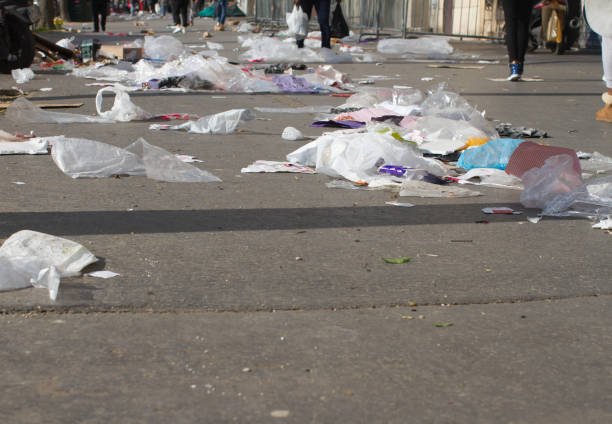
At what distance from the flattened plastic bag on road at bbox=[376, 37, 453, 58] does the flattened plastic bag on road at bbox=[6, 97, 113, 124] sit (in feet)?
28.3

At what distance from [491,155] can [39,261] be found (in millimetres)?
2646

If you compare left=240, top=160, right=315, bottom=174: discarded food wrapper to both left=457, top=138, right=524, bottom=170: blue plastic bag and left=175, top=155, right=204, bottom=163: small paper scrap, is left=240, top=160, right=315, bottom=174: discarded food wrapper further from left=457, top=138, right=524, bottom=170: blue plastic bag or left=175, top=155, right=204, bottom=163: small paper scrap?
left=457, top=138, right=524, bottom=170: blue plastic bag

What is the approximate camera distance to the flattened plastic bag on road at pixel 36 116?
598cm

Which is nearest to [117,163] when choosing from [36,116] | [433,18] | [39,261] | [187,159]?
[187,159]

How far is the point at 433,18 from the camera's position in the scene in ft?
57.4

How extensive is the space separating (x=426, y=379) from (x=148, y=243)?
1.39 m

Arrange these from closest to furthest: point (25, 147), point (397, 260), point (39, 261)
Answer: point (39, 261)
point (397, 260)
point (25, 147)

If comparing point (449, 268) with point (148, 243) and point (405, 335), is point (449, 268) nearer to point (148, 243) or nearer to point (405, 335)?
point (405, 335)

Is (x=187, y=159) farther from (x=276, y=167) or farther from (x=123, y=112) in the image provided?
(x=123, y=112)

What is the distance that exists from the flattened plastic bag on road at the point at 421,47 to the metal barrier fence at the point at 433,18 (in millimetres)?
2706

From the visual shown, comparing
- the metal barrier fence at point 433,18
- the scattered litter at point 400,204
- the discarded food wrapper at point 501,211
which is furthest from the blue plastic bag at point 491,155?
the metal barrier fence at point 433,18

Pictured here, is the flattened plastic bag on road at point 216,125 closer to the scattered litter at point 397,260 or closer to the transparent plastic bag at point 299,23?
the scattered litter at point 397,260

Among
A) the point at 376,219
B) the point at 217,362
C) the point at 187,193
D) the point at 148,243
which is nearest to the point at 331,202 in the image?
the point at 376,219

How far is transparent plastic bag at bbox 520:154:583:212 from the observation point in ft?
11.8
